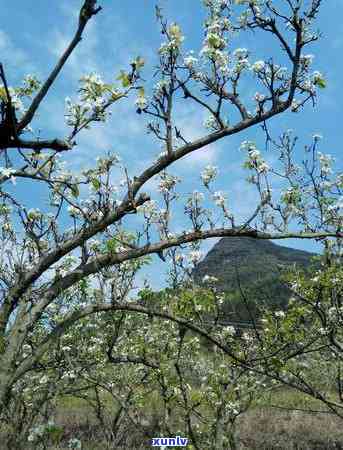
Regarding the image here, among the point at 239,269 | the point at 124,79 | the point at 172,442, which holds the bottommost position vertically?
the point at 172,442

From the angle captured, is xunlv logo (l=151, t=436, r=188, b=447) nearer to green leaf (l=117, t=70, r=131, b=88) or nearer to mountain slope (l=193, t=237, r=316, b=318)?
mountain slope (l=193, t=237, r=316, b=318)

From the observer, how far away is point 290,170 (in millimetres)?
10117

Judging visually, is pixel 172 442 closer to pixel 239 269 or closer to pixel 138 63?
pixel 138 63

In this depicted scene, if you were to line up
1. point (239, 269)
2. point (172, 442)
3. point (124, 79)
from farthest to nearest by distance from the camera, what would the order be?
1. point (239, 269)
2. point (172, 442)
3. point (124, 79)

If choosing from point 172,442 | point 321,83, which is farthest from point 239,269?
point 321,83

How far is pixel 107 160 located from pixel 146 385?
9098 mm

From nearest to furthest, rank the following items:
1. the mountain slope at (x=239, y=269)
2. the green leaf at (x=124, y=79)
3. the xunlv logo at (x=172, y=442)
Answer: the green leaf at (x=124, y=79) < the mountain slope at (x=239, y=269) < the xunlv logo at (x=172, y=442)

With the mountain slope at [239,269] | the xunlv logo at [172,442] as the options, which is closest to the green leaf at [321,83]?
the mountain slope at [239,269]

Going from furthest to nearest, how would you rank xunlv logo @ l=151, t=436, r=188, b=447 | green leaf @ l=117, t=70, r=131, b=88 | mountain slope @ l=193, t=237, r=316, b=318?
xunlv logo @ l=151, t=436, r=188, b=447, mountain slope @ l=193, t=237, r=316, b=318, green leaf @ l=117, t=70, r=131, b=88

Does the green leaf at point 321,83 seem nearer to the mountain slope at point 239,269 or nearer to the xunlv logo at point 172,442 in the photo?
the mountain slope at point 239,269

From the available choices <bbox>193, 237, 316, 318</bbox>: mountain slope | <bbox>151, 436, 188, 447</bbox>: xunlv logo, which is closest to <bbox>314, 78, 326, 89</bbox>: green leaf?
<bbox>193, 237, 316, 318</bbox>: mountain slope

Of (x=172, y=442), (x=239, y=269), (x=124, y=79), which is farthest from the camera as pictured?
(x=239, y=269)

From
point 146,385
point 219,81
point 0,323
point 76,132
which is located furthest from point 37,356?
point 146,385

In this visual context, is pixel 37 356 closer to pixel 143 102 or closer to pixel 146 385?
pixel 143 102
